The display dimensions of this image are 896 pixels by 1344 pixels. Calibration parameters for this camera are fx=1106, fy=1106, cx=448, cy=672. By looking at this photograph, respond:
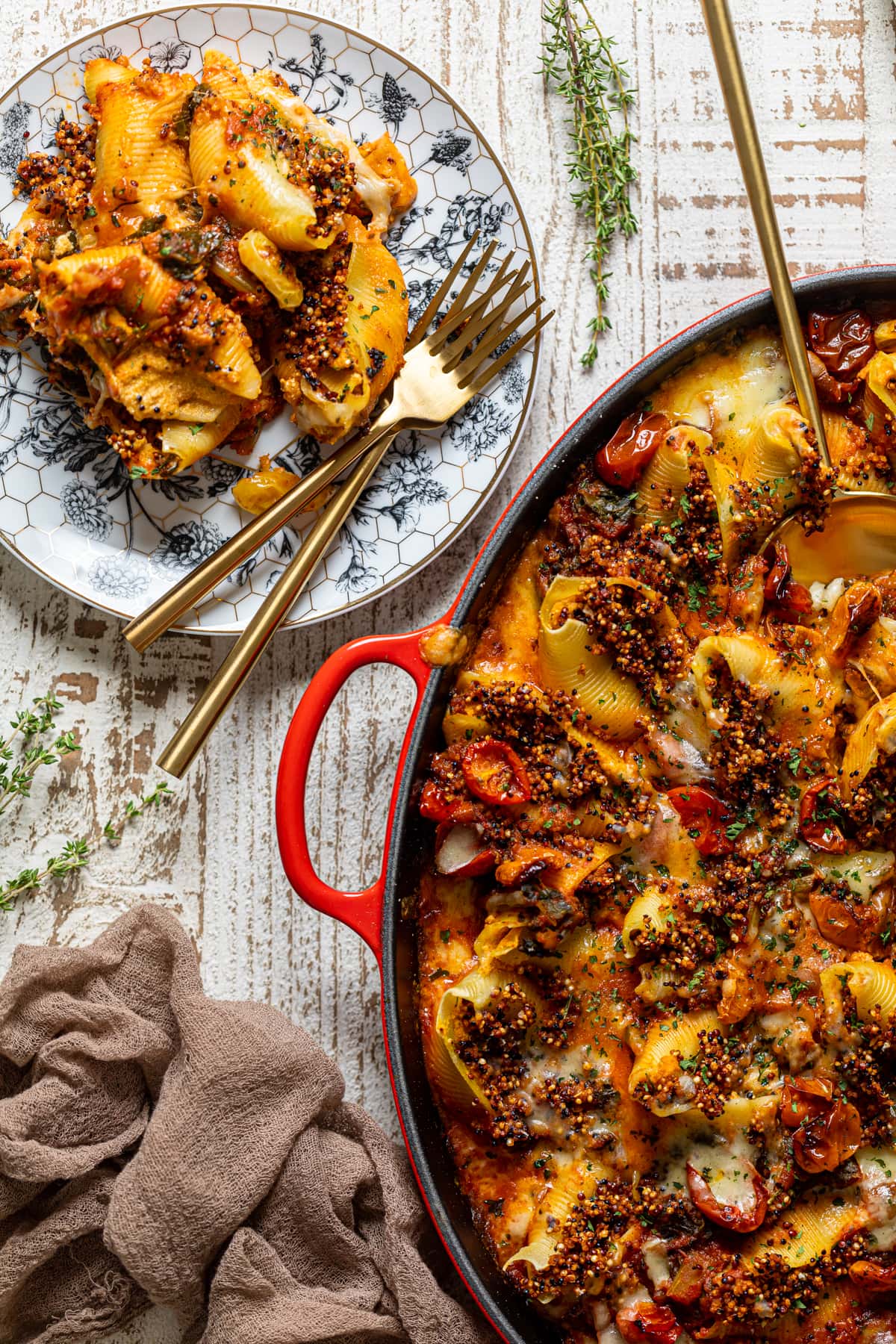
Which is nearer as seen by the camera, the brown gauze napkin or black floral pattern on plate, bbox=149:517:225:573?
the brown gauze napkin

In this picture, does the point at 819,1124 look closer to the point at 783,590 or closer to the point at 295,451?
the point at 783,590

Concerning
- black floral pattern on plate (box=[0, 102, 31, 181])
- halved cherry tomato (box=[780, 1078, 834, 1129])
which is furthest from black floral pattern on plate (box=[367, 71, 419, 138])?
halved cherry tomato (box=[780, 1078, 834, 1129])

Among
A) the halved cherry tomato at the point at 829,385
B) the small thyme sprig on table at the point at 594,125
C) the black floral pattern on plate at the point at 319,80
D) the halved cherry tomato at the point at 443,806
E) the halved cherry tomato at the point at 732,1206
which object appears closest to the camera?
the halved cherry tomato at the point at 732,1206

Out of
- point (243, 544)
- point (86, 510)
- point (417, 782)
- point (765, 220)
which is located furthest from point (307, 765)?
point (765, 220)

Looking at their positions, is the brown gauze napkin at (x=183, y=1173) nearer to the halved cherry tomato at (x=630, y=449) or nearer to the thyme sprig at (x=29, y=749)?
the thyme sprig at (x=29, y=749)

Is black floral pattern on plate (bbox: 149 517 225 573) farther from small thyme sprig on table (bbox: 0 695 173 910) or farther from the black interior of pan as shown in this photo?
the black interior of pan

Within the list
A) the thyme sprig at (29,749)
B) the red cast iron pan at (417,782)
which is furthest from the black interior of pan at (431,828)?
→ the thyme sprig at (29,749)

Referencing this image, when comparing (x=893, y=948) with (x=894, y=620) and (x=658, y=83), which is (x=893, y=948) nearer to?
(x=894, y=620)
